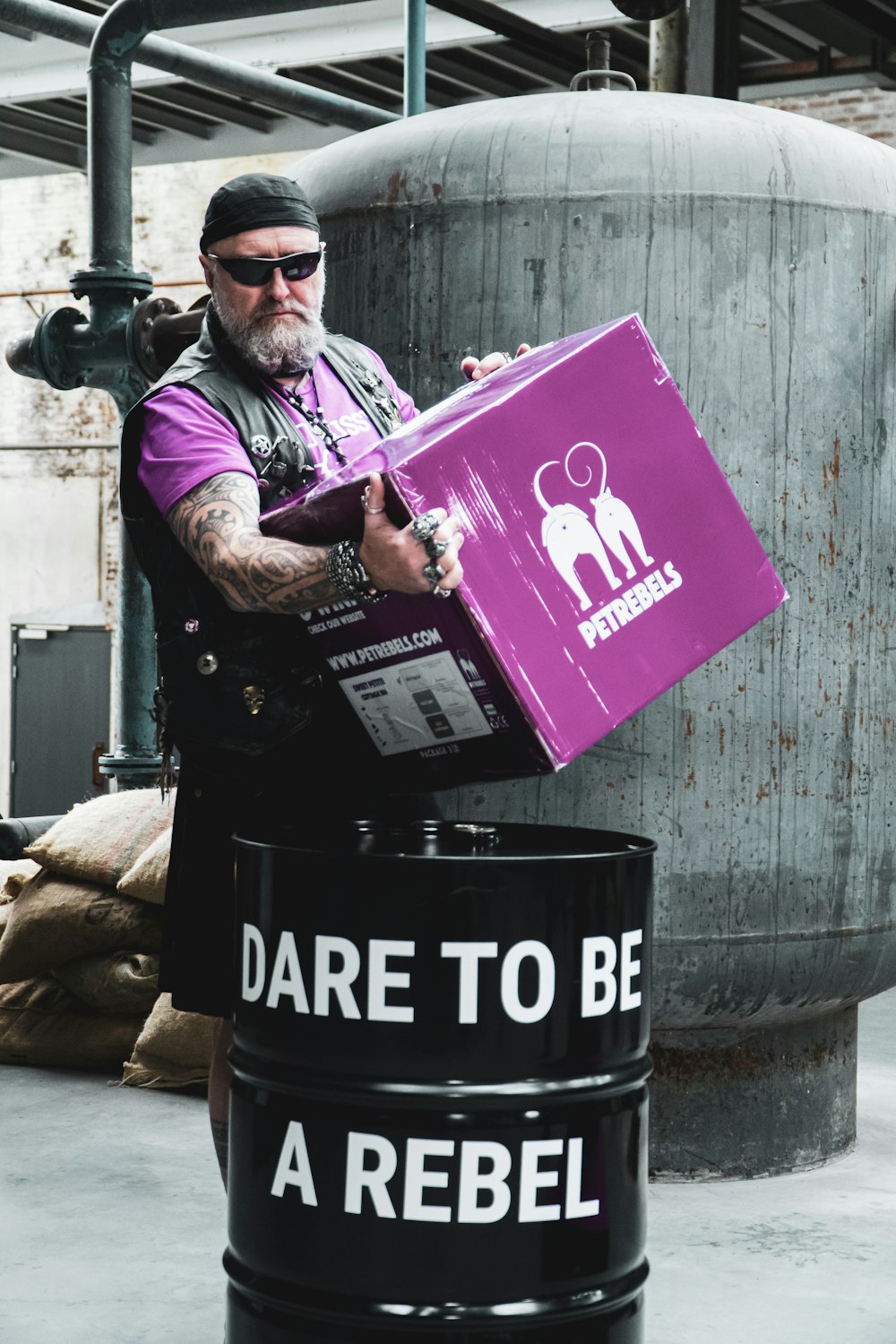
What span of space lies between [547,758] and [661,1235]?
130 cm

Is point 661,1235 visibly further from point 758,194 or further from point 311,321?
point 758,194

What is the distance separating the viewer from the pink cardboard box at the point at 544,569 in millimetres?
1850

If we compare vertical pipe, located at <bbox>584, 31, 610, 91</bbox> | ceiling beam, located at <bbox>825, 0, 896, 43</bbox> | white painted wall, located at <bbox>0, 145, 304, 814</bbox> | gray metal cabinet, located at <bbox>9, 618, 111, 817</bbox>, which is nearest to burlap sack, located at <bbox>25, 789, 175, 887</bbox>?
vertical pipe, located at <bbox>584, 31, 610, 91</bbox>

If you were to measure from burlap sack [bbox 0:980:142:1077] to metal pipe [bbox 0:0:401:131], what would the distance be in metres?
2.77

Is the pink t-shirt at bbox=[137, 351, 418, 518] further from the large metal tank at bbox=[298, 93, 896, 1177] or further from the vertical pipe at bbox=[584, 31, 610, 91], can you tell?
the vertical pipe at bbox=[584, 31, 610, 91]

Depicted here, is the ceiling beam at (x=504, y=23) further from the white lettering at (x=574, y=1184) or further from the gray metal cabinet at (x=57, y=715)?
the gray metal cabinet at (x=57, y=715)

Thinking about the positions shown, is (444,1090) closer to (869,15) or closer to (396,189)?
(396,189)

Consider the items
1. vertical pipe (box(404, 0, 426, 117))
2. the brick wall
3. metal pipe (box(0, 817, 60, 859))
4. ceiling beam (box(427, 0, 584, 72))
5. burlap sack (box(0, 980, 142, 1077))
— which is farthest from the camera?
the brick wall

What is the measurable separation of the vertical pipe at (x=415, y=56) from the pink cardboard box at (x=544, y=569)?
344 centimetres

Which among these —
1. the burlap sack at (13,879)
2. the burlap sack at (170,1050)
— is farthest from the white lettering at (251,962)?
the burlap sack at (13,879)

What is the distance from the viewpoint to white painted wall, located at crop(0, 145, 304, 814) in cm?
1332

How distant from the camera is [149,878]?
3.88 m

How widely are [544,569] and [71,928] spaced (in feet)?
7.93

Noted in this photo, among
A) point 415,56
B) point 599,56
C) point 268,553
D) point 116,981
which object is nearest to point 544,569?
point 268,553
